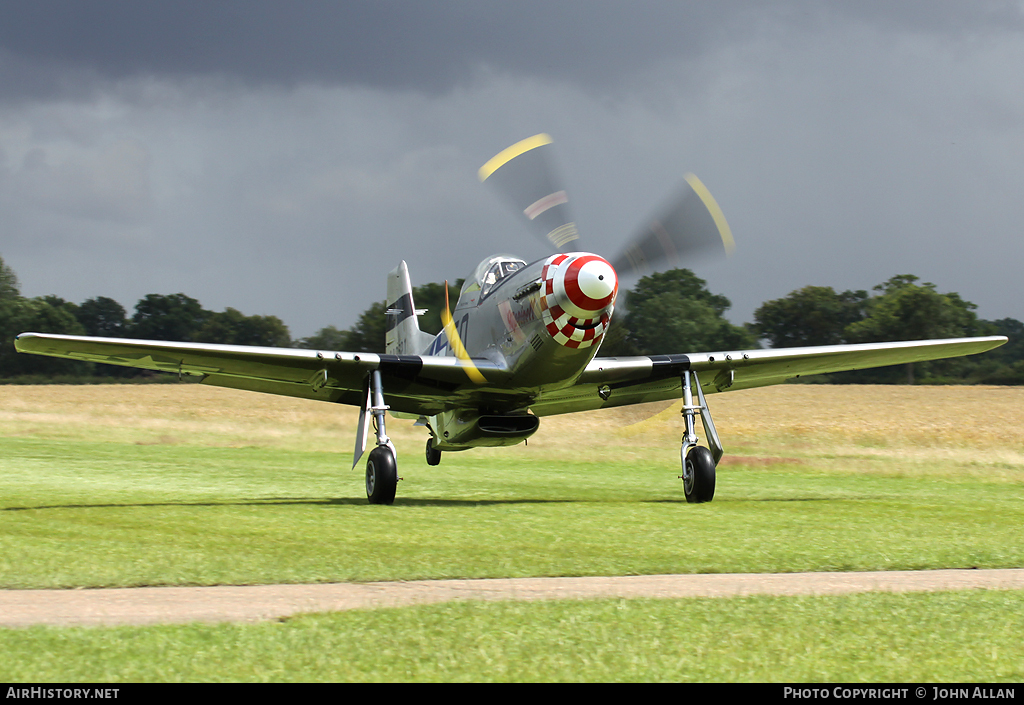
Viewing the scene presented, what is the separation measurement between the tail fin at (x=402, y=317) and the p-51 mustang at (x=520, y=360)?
2.83 m

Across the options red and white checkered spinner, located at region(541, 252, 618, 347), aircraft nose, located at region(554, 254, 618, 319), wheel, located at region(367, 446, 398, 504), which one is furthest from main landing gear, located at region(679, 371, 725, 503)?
wheel, located at region(367, 446, 398, 504)

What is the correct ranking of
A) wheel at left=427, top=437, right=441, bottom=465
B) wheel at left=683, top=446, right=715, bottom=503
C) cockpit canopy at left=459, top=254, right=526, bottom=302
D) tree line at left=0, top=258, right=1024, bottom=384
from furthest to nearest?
tree line at left=0, top=258, right=1024, bottom=384, wheel at left=427, top=437, right=441, bottom=465, cockpit canopy at left=459, top=254, right=526, bottom=302, wheel at left=683, top=446, right=715, bottom=503

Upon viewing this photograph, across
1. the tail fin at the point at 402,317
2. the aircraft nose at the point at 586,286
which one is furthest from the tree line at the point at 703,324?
the aircraft nose at the point at 586,286

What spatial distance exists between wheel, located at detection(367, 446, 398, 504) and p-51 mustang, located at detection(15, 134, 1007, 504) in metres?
0.02

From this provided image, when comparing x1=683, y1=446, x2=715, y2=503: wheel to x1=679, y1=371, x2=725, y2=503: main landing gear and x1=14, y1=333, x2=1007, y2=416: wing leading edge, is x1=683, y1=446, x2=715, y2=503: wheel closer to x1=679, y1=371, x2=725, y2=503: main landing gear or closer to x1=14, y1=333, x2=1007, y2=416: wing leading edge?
x1=679, y1=371, x2=725, y2=503: main landing gear

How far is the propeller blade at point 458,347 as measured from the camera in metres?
15.6

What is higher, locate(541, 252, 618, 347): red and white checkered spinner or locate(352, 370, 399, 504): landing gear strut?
locate(541, 252, 618, 347): red and white checkered spinner

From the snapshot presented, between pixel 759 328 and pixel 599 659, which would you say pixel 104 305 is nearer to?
pixel 759 328

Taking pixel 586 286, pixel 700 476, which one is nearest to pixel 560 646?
pixel 586 286

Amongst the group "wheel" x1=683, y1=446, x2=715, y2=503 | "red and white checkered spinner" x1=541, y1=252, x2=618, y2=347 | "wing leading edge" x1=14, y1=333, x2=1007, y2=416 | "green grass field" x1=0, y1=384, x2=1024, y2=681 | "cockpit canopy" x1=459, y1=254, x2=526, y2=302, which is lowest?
"green grass field" x1=0, y1=384, x2=1024, y2=681

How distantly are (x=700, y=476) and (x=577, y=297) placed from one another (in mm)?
3952

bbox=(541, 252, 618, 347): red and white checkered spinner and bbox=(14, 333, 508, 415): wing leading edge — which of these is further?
bbox=(14, 333, 508, 415): wing leading edge

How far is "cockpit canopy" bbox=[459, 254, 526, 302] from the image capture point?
53.6 ft
